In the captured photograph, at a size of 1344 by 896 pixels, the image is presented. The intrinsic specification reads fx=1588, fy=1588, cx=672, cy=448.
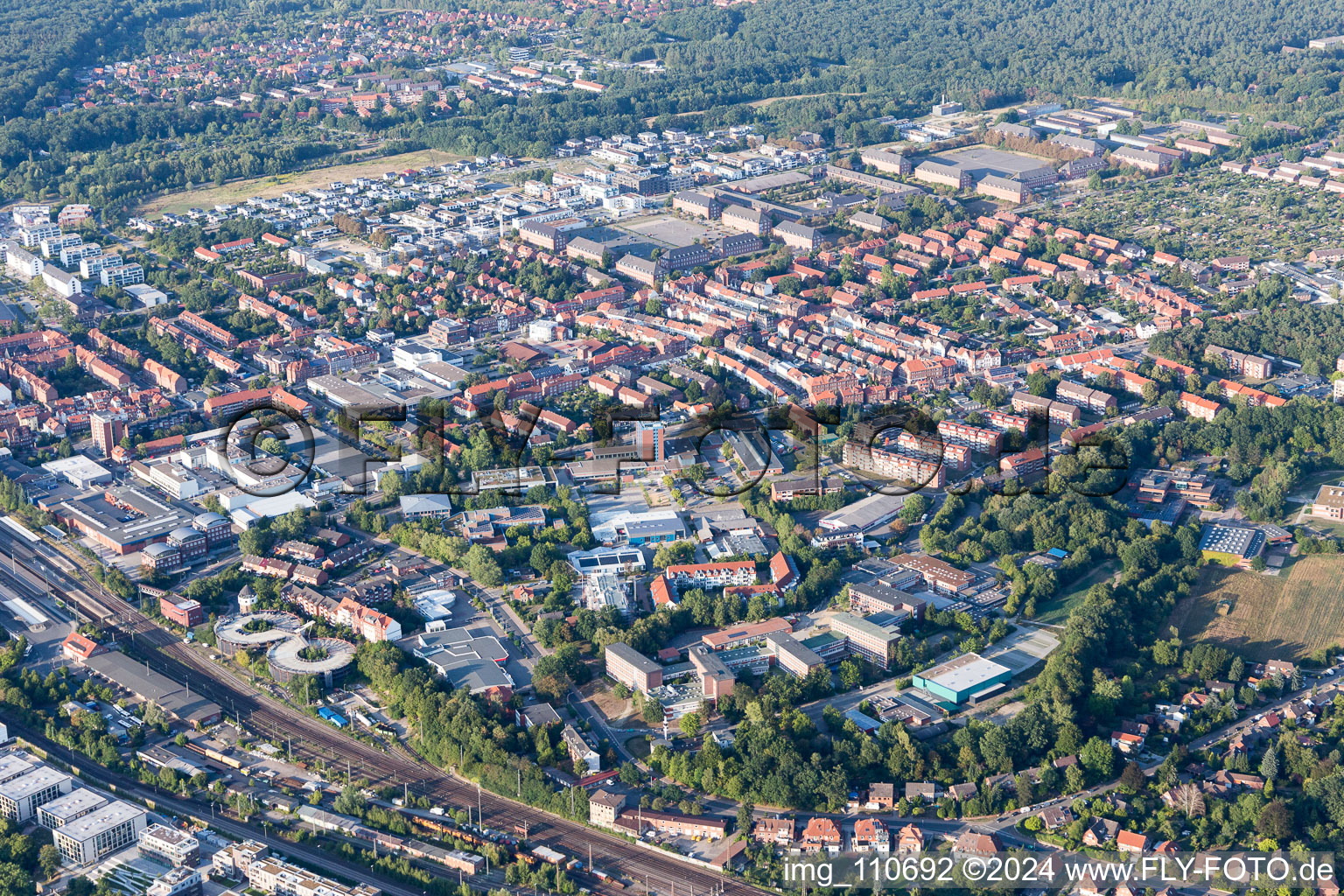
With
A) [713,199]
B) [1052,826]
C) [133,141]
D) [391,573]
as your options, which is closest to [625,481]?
[391,573]

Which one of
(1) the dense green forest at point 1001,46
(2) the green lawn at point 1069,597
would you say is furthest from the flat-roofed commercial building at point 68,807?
(1) the dense green forest at point 1001,46

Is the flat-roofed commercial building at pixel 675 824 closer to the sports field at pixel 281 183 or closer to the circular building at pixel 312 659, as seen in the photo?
the circular building at pixel 312 659

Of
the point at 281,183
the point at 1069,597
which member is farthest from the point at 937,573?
the point at 281,183

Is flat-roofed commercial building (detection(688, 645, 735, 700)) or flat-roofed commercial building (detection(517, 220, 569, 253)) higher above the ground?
flat-roofed commercial building (detection(517, 220, 569, 253))

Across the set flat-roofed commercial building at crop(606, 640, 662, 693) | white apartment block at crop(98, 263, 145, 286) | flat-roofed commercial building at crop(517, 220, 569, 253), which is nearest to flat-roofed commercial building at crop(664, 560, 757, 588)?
flat-roofed commercial building at crop(606, 640, 662, 693)

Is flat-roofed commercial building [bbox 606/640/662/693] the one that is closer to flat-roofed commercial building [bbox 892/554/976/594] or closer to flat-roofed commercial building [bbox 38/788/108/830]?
flat-roofed commercial building [bbox 892/554/976/594]

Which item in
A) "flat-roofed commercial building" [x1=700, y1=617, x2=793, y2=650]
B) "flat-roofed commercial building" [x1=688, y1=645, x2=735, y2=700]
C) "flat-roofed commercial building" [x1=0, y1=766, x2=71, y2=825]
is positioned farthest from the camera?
"flat-roofed commercial building" [x1=700, y1=617, x2=793, y2=650]

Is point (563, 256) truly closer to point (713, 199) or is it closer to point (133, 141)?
point (713, 199)
